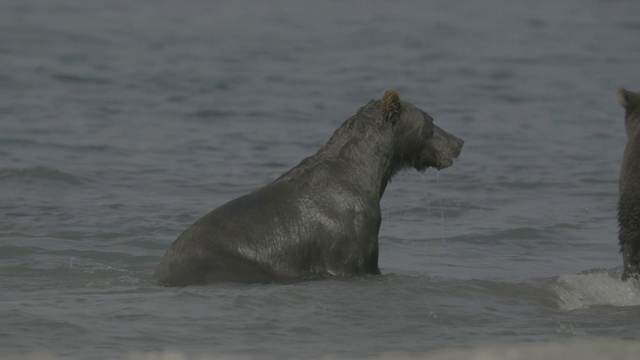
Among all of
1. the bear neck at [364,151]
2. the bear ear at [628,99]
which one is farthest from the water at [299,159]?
the bear ear at [628,99]

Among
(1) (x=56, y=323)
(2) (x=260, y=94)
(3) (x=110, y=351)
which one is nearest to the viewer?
(3) (x=110, y=351)

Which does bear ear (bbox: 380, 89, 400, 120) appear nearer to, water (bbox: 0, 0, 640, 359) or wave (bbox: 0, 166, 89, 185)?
water (bbox: 0, 0, 640, 359)

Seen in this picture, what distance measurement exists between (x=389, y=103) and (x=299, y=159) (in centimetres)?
715

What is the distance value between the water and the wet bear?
25cm

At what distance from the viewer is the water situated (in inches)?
360

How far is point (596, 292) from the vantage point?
34.3 feet

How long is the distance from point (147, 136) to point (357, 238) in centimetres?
940

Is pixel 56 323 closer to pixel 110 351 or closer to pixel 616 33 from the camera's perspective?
pixel 110 351

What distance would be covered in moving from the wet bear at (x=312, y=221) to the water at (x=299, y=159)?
25cm

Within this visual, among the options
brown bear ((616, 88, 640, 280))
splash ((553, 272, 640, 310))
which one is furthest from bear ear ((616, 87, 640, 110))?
splash ((553, 272, 640, 310))

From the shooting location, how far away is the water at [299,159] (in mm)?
9141

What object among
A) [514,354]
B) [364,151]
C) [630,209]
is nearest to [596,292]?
[630,209]

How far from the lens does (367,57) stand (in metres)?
27.8

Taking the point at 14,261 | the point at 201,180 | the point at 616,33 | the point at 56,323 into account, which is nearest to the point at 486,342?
the point at 56,323
